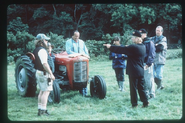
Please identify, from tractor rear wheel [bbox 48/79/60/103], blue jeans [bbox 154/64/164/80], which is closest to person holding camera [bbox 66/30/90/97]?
tractor rear wheel [bbox 48/79/60/103]

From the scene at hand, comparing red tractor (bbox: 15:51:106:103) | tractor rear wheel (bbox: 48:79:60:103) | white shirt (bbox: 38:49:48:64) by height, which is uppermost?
white shirt (bbox: 38:49:48:64)

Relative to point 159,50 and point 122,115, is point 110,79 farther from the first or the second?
point 122,115

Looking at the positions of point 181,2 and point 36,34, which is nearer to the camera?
point 181,2

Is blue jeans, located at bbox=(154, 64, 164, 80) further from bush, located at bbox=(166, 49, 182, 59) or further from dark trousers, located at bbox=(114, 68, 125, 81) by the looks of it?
bush, located at bbox=(166, 49, 182, 59)

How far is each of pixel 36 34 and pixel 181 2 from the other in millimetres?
2084

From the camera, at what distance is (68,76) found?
4258mm

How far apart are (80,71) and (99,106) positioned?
0.76 metres

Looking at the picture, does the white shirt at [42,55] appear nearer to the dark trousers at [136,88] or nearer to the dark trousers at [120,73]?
the dark trousers at [136,88]

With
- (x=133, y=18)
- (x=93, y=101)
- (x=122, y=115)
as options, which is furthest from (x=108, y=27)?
(x=122, y=115)

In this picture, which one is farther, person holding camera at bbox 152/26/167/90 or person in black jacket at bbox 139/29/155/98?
person holding camera at bbox 152/26/167/90

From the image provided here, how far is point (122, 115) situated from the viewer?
132 inches

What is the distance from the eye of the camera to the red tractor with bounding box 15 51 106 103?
4.18m

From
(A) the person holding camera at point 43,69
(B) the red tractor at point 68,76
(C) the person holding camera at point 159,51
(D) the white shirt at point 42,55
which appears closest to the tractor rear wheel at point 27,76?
(B) the red tractor at point 68,76

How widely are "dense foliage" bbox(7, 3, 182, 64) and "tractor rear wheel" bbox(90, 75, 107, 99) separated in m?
0.71
